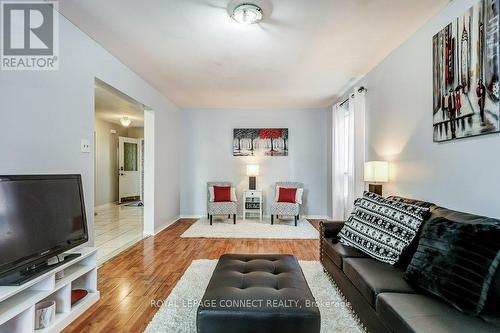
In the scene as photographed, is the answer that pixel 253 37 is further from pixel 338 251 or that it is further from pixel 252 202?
pixel 252 202

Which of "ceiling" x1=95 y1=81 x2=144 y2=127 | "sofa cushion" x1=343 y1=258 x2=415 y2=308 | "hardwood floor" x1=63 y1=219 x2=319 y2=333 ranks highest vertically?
"ceiling" x1=95 y1=81 x2=144 y2=127

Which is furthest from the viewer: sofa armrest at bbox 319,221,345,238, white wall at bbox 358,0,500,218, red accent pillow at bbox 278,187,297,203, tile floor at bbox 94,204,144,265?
red accent pillow at bbox 278,187,297,203

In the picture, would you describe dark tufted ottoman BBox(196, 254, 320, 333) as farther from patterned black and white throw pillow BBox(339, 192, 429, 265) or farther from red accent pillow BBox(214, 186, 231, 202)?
red accent pillow BBox(214, 186, 231, 202)

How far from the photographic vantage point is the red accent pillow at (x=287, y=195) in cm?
528

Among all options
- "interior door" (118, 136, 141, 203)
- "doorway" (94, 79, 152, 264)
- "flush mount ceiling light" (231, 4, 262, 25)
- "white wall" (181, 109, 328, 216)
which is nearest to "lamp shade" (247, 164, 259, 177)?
"white wall" (181, 109, 328, 216)

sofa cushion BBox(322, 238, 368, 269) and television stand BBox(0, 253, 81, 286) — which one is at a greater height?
television stand BBox(0, 253, 81, 286)

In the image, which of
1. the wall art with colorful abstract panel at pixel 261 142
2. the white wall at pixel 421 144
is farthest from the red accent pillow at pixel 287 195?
the white wall at pixel 421 144

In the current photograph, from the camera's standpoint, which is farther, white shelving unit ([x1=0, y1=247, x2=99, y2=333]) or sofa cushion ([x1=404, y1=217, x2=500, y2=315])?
white shelving unit ([x1=0, y1=247, x2=99, y2=333])

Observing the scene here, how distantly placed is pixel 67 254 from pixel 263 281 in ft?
5.35

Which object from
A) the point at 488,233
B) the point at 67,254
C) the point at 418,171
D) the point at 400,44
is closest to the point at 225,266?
the point at 67,254

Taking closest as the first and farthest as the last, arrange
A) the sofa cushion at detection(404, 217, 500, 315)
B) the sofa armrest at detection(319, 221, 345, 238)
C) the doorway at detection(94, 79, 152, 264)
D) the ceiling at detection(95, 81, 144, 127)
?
the sofa cushion at detection(404, 217, 500, 315)
the sofa armrest at detection(319, 221, 345, 238)
the doorway at detection(94, 79, 152, 264)
the ceiling at detection(95, 81, 144, 127)

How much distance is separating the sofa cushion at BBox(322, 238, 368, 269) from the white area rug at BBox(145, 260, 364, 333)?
29cm

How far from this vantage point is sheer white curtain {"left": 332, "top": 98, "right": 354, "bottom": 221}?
4.31 m

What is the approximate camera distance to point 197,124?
5961 mm
